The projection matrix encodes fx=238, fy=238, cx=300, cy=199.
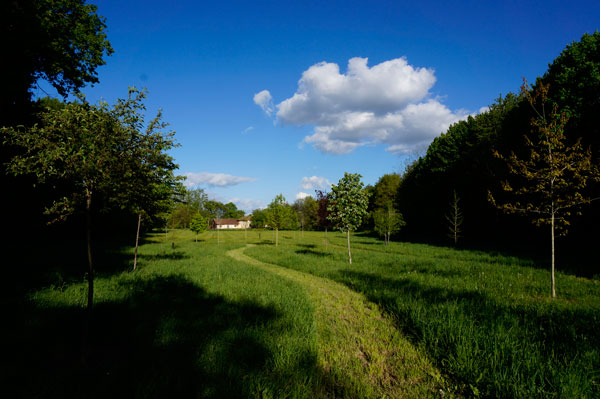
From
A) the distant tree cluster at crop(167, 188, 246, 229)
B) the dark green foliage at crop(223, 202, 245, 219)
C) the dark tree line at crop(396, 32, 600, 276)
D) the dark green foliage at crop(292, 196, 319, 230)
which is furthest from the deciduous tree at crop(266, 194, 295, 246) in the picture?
the dark green foliage at crop(223, 202, 245, 219)

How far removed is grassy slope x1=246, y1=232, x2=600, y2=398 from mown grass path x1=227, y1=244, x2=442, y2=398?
39cm

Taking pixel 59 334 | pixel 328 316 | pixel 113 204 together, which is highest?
pixel 113 204

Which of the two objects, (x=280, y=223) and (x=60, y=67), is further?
(x=280, y=223)

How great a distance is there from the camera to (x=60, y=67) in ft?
41.4

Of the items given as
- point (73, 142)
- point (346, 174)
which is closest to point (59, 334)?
point (73, 142)

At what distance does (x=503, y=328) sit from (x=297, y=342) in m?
4.08

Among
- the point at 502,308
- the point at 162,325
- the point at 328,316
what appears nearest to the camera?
the point at 162,325

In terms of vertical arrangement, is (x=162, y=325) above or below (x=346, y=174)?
below

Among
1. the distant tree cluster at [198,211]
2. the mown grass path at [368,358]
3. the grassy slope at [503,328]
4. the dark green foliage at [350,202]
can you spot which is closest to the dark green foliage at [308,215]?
the distant tree cluster at [198,211]

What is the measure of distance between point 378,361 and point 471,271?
30.4 feet

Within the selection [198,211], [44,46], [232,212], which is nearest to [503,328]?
[44,46]

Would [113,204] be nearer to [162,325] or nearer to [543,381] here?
[162,325]

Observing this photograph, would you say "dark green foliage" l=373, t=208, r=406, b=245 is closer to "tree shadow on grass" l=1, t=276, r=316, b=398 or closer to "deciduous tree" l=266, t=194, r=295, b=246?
"deciduous tree" l=266, t=194, r=295, b=246

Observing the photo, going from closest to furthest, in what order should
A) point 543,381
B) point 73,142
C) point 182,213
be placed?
point 543,381, point 73,142, point 182,213
